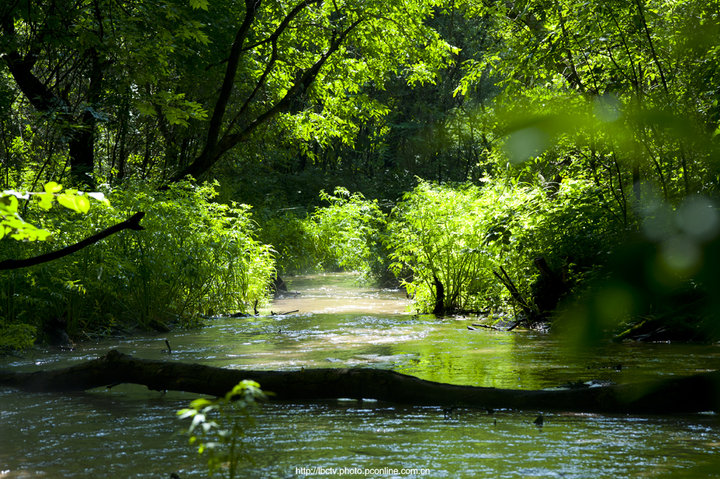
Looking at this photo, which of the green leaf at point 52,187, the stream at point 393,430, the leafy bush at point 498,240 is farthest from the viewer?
the leafy bush at point 498,240

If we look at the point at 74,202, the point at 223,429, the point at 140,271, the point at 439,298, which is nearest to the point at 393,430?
the point at 223,429

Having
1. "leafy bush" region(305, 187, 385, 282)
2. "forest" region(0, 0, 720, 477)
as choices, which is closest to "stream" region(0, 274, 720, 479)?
"forest" region(0, 0, 720, 477)

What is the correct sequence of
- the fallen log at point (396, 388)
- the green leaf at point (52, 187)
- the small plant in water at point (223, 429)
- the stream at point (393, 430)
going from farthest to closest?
the fallen log at point (396, 388)
the stream at point (393, 430)
the small plant in water at point (223, 429)
the green leaf at point (52, 187)

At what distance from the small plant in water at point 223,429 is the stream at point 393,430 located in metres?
0.11

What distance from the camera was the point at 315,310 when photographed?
13.5 m

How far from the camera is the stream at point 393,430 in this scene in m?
3.29

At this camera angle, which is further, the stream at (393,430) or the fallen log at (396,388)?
the fallen log at (396,388)

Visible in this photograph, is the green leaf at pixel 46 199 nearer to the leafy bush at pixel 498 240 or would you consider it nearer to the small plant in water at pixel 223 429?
the small plant in water at pixel 223 429

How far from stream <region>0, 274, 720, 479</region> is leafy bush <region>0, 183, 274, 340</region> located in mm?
972

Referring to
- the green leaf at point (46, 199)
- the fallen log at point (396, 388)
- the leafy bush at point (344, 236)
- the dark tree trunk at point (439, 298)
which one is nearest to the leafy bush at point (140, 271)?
the fallen log at point (396, 388)

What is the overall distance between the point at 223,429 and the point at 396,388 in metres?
1.20

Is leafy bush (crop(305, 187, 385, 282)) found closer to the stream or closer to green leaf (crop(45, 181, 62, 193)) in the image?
the stream

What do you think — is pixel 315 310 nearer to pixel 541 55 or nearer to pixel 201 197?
pixel 201 197

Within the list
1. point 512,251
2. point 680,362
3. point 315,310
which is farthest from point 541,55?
point 315,310
